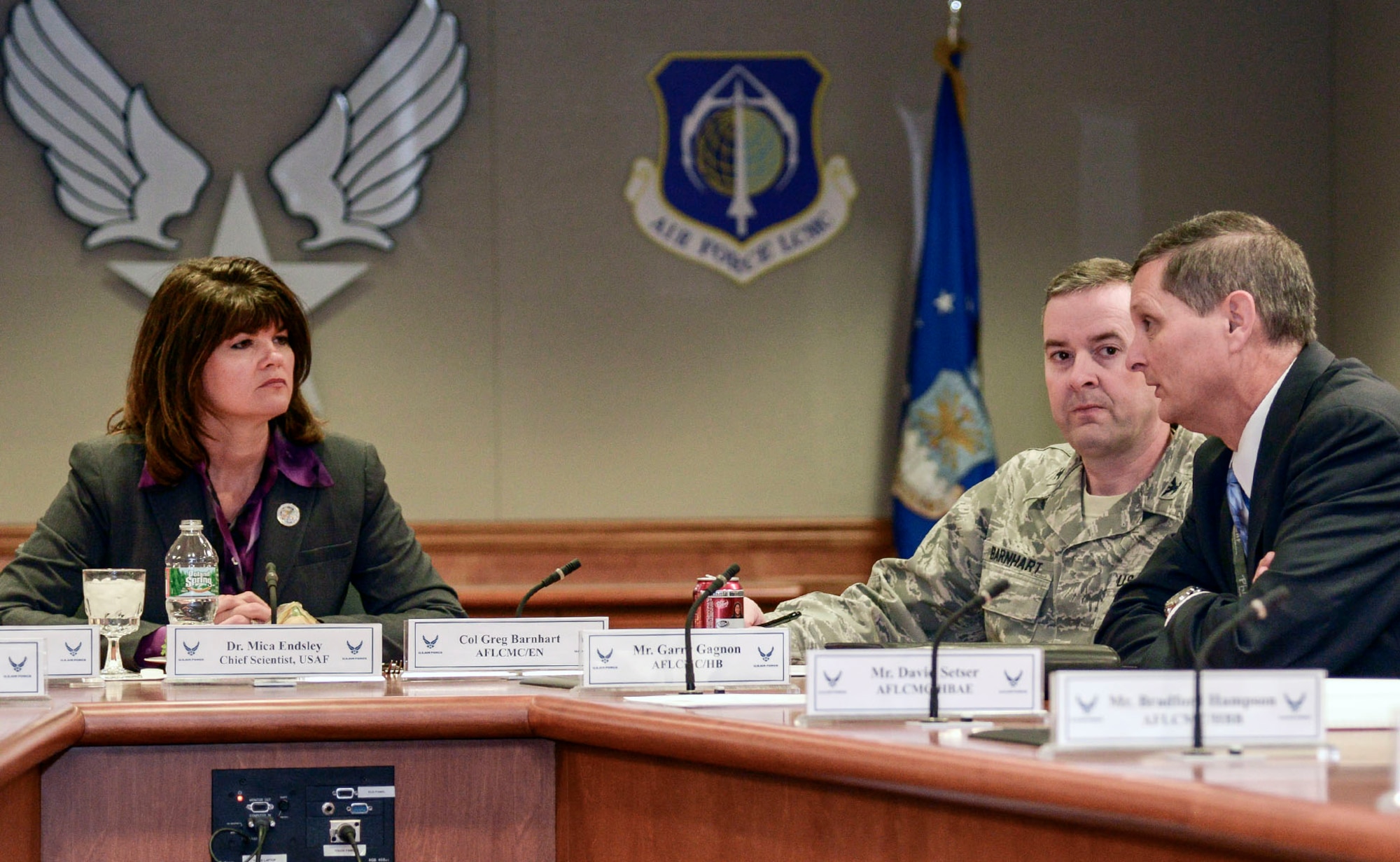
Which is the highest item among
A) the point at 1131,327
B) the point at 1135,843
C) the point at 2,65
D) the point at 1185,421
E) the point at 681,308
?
the point at 2,65

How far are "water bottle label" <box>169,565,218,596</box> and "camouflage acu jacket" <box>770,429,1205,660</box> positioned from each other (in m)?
0.96

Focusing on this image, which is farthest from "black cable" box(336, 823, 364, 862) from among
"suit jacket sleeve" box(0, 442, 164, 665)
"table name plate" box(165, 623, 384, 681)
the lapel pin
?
the lapel pin

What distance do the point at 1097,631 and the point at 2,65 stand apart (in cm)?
402

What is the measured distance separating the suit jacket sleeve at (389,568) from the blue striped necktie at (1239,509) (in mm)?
1361

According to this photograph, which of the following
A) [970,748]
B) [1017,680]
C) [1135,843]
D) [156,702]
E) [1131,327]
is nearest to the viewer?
[1135,843]

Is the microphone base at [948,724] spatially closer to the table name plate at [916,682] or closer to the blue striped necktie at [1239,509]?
the table name plate at [916,682]

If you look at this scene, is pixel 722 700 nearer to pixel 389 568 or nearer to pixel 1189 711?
pixel 1189 711

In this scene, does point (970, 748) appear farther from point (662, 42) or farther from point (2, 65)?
point (2, 65)

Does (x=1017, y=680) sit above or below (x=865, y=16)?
below

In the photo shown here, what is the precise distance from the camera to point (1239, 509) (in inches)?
84.5

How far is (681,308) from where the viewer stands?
197 inches

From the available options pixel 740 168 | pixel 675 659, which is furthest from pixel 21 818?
pixel 740 168

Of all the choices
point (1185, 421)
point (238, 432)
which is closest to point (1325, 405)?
point (1185, 421)

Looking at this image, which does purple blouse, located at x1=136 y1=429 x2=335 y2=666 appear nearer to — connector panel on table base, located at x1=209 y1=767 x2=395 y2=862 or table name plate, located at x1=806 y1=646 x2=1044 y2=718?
connector panel on table base, located at x1=209 y1=767 x2=395 y2=862
